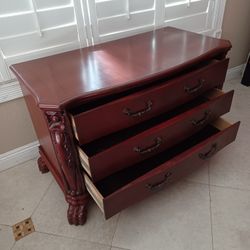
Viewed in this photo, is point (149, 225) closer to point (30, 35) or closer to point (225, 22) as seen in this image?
point (30, 35)

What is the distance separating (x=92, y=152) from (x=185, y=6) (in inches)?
42.8

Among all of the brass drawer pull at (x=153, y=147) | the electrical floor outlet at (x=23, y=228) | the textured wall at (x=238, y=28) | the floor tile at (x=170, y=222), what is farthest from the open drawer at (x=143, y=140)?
the textured wall at (x=238, y=28)

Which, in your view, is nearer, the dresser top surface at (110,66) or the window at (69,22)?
the dresser top surface at (110,66)

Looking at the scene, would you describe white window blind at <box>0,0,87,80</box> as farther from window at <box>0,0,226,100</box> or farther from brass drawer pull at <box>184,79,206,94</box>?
brass drawer pull at <box>184,79,206,94</box>

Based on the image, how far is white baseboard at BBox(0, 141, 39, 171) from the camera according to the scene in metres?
1.33

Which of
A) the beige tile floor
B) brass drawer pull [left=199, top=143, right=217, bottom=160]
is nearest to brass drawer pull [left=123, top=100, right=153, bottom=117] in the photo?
brass drawer pull [left=199, top=143, right=217, bottom=160]

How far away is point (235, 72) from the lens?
210 centimetres

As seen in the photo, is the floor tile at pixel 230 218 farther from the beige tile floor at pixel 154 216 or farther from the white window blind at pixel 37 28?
the white window blind at pixel 37 28

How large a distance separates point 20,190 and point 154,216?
2.23 feet

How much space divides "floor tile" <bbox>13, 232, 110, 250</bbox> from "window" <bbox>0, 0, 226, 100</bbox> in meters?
0.72

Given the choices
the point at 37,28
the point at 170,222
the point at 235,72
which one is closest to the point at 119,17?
the point at 37,28

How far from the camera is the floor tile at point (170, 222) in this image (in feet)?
3.26

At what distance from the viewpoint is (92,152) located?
0.92 metres

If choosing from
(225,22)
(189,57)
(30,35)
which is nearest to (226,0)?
(225,22)
